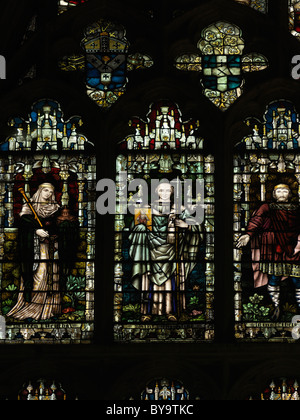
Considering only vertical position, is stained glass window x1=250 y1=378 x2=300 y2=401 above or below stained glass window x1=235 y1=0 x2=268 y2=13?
below

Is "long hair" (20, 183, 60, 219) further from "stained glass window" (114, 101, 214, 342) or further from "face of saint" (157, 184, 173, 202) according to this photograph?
"face of saint" (157, 184, 173, 202)

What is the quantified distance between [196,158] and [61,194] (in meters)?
1.57

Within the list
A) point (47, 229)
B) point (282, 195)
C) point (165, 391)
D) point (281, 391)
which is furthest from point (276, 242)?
point (47, 229)

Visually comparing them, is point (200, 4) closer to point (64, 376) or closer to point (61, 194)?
point (61, 194)

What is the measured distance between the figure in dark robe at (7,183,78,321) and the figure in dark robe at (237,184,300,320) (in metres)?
1.93

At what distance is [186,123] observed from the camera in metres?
15.7

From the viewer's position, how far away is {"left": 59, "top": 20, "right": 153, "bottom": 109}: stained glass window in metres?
15.9

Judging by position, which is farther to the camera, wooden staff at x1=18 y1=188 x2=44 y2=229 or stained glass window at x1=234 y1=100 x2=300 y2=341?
wooden staff at x1=18 y1=188 x2=44 y2=229

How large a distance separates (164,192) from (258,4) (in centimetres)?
262

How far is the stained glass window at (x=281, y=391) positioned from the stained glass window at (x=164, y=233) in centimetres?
85

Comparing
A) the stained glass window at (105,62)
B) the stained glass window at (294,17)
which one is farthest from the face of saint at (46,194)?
the stained glass window at (294,17)

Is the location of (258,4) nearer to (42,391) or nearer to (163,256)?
(163,256)

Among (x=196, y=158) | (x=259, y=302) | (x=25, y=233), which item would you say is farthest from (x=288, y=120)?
(x=25, y=233)

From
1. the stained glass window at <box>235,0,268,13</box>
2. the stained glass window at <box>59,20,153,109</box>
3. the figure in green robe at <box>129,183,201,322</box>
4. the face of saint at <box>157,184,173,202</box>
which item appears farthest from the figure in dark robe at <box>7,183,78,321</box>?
the stained glass window at <box>235,0,268,13</box>
